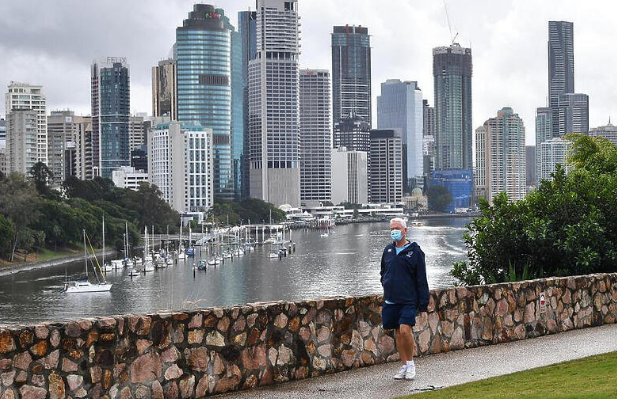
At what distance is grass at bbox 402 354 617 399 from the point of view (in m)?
10.3

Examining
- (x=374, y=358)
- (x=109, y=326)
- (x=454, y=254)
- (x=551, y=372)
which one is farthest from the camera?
(x=454, y=254)

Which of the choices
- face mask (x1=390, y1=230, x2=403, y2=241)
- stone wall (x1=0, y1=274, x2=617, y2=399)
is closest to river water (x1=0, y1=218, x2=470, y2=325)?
stone wall (x1=0, y1=274, x2=617, y2=399)

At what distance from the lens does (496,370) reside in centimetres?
1289

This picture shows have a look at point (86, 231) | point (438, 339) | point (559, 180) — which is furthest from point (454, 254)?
point (438, 339)

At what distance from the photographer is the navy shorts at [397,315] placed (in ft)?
39.8

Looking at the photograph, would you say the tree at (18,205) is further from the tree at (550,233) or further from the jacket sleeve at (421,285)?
the jacket sleeve at (421,285)

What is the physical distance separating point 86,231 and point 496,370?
377ft

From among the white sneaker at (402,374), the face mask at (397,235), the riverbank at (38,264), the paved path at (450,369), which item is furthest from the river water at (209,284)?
the face mask at (397,235)

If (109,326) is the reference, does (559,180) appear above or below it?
above

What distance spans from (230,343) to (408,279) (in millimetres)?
2026

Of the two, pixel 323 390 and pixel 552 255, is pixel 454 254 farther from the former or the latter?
pixel 323 390

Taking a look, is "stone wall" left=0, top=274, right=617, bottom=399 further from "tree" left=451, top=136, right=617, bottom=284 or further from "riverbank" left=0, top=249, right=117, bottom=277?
"riverbank" left=0, top=249, right=117, bottom=277

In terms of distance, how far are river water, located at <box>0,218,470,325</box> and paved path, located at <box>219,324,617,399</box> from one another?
127ft

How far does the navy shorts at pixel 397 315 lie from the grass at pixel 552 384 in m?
0.91
